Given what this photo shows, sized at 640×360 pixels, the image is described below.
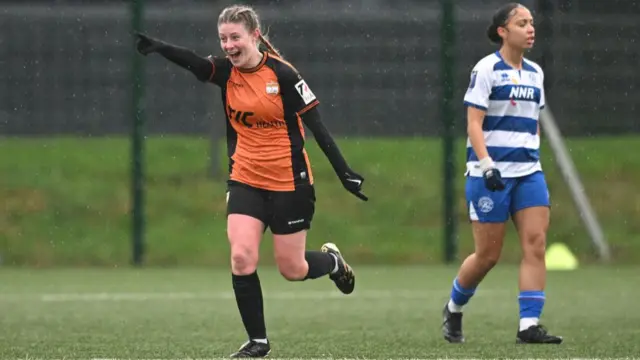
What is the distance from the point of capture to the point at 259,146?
7539mm

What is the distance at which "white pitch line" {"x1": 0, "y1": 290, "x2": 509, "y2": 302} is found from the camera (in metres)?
11.3

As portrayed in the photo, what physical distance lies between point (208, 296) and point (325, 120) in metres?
5.39

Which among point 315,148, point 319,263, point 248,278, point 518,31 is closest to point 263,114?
point 248,278

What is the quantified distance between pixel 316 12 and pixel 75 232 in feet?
10.8

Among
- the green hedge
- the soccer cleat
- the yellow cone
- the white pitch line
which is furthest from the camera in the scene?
→ the green hedge

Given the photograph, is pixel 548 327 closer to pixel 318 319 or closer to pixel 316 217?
pixel 318 319

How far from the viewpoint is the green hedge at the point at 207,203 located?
599 inches

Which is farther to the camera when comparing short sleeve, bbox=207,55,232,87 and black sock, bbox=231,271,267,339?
short sleeve, bbox=207,55,232,87

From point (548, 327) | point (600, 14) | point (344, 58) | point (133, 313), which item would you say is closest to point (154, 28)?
point (344, 58)

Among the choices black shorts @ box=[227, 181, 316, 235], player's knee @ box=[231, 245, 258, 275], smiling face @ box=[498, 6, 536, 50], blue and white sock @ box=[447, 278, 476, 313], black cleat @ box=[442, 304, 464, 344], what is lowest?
black cleat @ box=[442, 304, 464, 344]

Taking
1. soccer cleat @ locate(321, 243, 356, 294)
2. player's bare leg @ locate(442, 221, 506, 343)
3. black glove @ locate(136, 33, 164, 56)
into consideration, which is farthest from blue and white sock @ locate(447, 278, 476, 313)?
black glove @ locate(136, 33, 164, 56)

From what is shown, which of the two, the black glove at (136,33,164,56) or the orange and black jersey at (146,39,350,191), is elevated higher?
the black glove at (136,33,164,56)

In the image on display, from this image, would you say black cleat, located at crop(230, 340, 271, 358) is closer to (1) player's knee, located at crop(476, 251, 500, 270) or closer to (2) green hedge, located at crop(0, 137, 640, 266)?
(1) player's knee, located at crop(476, 251, 500, 270)

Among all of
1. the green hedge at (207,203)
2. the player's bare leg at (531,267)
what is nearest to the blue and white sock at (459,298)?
the player's bare leg at (531,267)
